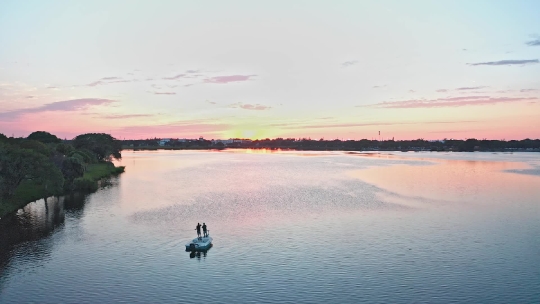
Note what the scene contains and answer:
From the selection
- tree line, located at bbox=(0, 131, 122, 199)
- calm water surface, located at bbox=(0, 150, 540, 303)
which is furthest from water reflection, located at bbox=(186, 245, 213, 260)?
tree line, located at bbox=(0, 131, 122, 199)

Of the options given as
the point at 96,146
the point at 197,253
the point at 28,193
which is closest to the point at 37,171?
the point at 28,193

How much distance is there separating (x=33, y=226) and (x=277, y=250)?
2854 cm

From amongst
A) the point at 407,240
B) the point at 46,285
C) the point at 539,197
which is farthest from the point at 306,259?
the point at 539,197

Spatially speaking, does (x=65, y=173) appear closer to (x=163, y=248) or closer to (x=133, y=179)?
(x=133, y=179)

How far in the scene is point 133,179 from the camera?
339 ft

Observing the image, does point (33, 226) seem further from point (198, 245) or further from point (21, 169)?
point (198, 245)

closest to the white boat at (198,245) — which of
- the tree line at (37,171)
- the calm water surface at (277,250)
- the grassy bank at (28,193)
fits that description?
the calm water surface at (277,250)

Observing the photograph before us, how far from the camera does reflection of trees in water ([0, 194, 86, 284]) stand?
3884 centimetres

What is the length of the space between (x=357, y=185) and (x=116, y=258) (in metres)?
61.3

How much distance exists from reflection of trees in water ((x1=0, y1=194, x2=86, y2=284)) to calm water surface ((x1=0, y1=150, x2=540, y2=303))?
173 mm

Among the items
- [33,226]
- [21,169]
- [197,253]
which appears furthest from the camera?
[21,169]

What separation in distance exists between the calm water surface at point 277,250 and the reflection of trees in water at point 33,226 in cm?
17

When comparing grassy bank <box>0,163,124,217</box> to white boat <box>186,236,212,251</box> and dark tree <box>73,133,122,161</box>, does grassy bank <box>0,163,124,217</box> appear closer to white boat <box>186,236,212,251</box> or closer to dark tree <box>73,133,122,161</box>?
white boat <box>186,236,212,251</box>

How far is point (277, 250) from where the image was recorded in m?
40.8
